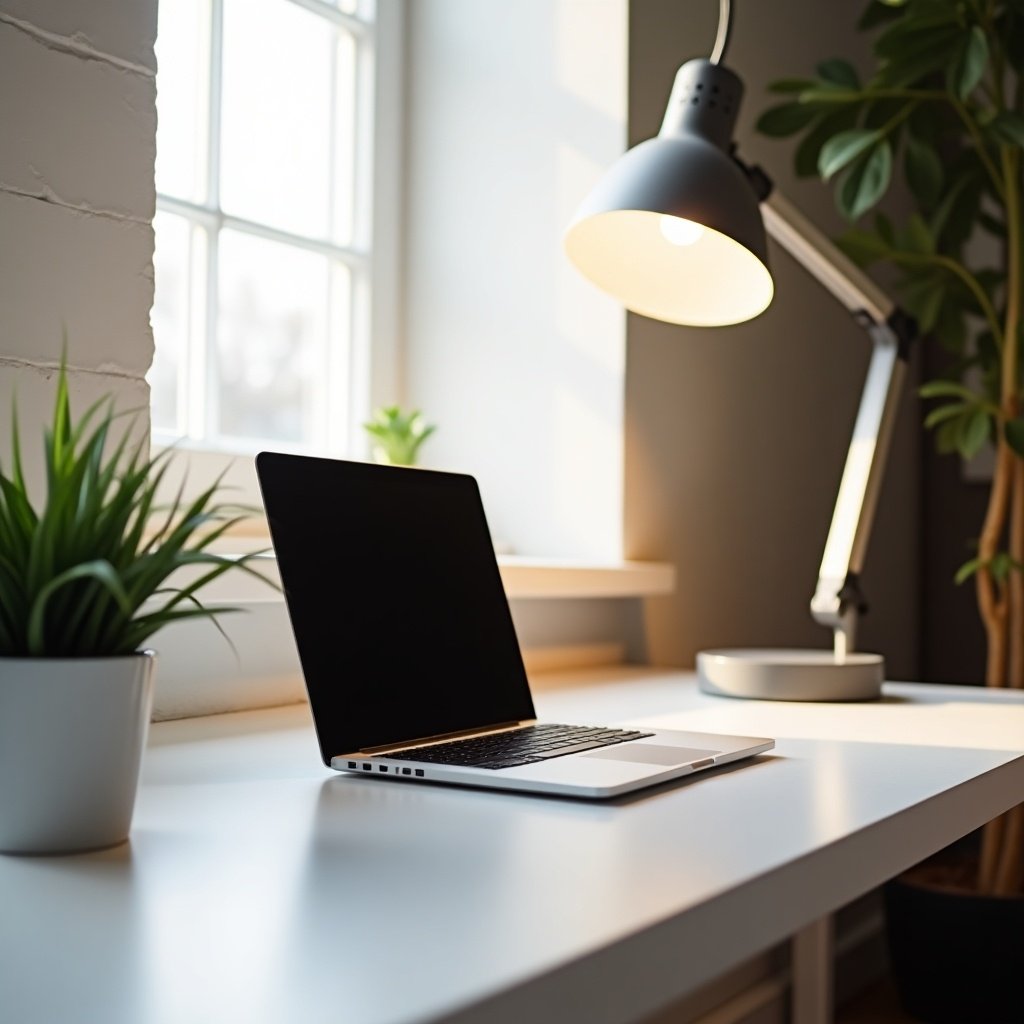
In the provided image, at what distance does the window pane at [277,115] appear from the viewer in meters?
1.76

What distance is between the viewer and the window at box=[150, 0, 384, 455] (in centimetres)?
166

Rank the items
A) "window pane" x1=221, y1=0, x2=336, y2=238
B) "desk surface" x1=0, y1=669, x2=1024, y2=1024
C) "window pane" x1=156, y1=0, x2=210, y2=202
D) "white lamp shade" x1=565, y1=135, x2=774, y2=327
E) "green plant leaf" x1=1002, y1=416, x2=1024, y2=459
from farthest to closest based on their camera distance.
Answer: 1. "green plant leaf" x1=1002, y1=416, x2=1024, y2=459
2. "window pane" x1=221, y1=0, x2=336, y2=238
3. "window pane" x1=156, y1=0, x2=210, y2=202
4. "white lamp shade" x1=565, y1=135, x2=774, y2=327
5. "desk surface" x1=0, y1=669, x2=1024, y2=1024

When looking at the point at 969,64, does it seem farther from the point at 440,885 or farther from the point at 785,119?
the point at 440,885

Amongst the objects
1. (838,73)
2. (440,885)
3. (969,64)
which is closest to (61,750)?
(440,885)

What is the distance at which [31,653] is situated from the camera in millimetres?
A: 642

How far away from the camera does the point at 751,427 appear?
7.02ft

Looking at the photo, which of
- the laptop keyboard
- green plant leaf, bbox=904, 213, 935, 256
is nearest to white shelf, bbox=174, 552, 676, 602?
the laptop keyboard

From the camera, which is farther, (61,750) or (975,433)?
(975,433)

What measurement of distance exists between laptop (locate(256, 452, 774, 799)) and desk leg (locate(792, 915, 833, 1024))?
98 cm

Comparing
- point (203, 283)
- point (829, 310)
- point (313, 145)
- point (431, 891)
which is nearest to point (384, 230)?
point (313, 145)

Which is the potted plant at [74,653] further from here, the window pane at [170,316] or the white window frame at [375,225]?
the white window frame at [375,225]

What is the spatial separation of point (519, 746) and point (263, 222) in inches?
42.7

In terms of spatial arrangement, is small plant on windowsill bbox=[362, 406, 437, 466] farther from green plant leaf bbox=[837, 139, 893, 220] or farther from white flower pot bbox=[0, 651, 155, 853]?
white flower pot bbox=[0, 651, 155, 853]

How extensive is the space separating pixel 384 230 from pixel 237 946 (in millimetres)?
1588
